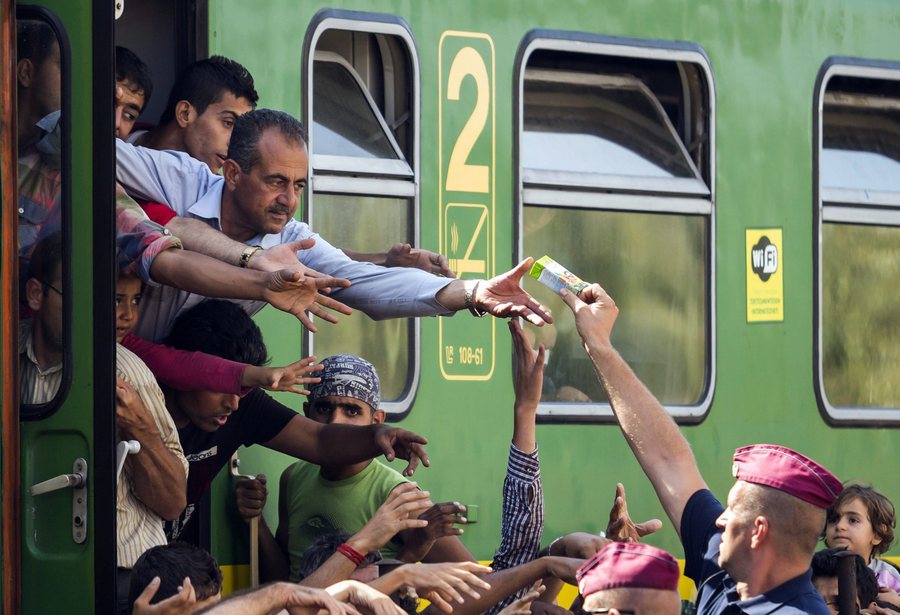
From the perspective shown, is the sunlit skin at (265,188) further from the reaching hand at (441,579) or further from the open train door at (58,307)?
the reaching hand at (441,579)

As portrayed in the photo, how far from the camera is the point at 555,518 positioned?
17.1ft

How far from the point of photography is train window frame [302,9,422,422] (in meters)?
4.92

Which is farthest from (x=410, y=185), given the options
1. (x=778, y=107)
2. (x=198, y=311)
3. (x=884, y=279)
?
(x=884, y=279)

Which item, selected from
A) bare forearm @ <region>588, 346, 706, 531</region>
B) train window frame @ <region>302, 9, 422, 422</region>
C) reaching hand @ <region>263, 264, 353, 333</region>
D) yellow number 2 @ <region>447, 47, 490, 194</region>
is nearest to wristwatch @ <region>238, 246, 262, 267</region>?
reaching hand @ <region>263, 264, 353, 333</region>

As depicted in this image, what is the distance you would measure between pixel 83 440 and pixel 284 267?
0.65 m

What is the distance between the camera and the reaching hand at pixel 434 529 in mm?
4660

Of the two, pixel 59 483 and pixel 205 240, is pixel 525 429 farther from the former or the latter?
pixel 59 483

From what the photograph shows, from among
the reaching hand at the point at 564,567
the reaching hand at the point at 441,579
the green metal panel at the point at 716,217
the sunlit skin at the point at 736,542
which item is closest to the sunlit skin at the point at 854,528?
the green metal panel at the point at 716,217

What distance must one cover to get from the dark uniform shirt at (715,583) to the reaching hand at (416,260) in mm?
1267

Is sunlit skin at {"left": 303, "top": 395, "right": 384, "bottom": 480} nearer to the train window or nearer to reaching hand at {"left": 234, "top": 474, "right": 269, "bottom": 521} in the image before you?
reaching hand at {"left": 234, "top": 474, "right": 269, "bottom": 521}

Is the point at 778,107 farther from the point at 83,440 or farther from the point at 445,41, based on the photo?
the point at 83,440

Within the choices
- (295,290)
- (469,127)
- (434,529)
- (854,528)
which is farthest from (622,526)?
(295,290)

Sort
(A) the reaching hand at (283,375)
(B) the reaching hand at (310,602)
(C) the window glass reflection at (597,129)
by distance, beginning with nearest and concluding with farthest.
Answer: (B) the reaching hand at (310,602)
(A) the reaching hand at (283,375)
(C) the window glass reflection at (597,129)

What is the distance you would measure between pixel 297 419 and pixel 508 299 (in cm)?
83
